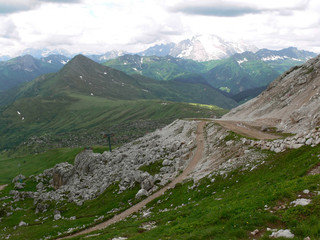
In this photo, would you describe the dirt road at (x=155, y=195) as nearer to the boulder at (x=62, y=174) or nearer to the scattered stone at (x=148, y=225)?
the scattered stone at (x=148, y=225)

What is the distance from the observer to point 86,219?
55.9m

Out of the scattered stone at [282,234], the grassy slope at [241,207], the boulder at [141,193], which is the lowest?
the boulder at [141,193]

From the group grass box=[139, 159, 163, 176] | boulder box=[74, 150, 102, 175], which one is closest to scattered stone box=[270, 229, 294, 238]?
grass box=[139, 159, 163, 176]

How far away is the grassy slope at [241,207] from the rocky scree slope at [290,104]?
77.2ft

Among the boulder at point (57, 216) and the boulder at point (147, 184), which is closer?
the boulder at point (147, 184)

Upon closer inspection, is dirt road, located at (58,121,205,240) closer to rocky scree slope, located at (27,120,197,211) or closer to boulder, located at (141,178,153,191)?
rocky scree slope, located at (27,120,197,211)

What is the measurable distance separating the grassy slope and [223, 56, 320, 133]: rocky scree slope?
77.2 feet

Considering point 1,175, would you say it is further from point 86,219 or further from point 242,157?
point 242,157

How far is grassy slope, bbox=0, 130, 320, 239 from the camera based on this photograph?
19.7 m

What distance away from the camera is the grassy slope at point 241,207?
776 inches

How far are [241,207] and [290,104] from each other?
67.8 metres

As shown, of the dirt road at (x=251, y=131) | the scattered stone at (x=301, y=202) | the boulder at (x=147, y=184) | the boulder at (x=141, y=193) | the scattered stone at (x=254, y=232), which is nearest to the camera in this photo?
the scattered stone at (x=254, y=232)

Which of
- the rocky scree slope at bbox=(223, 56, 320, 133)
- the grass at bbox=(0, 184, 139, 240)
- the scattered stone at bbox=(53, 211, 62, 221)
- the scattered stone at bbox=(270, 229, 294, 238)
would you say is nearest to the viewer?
the scattered stone at bbox=(270, 229, 294, 238)

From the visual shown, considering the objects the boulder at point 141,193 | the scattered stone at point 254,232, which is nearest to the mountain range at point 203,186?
the scattered stone at point 254,232
